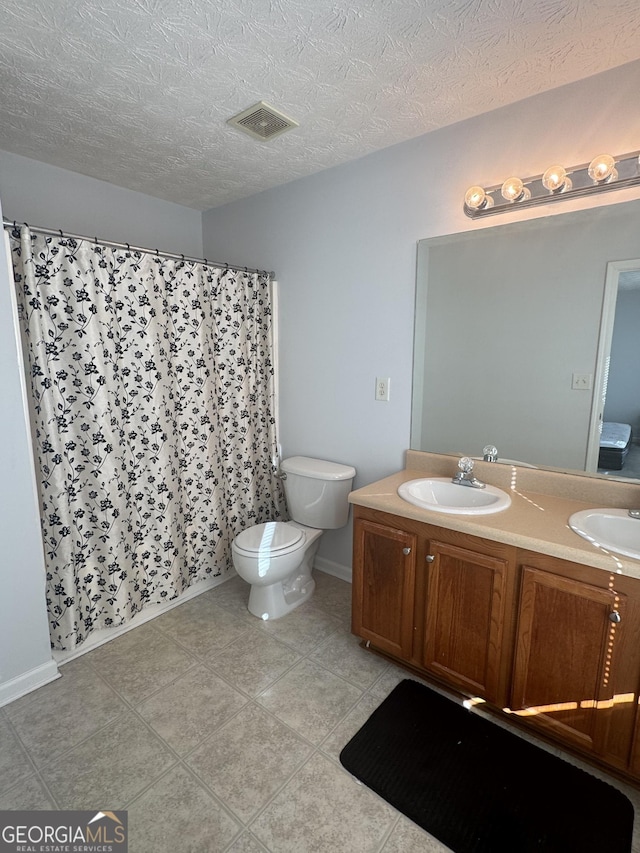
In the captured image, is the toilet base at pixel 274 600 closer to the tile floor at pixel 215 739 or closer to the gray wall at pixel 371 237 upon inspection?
the tile floor at pixel 215 739

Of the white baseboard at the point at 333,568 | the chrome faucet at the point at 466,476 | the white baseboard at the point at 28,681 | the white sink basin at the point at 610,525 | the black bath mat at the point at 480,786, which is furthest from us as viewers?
the white baseboard at the point at 333,568

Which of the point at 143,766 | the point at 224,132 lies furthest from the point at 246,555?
the point at 224,132

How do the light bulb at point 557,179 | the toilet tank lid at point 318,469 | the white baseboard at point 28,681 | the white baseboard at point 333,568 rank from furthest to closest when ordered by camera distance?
the white baseboard at point 333,568
the toilet tank lid at point 318,469
the white baseboard at point 28,681
the light bulb at point 557,179

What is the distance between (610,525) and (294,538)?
56.2 inches

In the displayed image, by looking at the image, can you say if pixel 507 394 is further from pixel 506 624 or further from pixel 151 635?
pixel 151 635

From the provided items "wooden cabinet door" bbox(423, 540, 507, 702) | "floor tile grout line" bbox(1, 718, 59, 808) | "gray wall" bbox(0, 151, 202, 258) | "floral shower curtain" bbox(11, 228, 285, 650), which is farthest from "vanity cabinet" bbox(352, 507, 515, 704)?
"gray wall" bbox(0, 151, 202, 258)

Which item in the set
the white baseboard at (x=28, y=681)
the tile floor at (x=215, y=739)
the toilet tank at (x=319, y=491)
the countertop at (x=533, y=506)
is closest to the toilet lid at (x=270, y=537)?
the toilet tank at (x=319, y=491)

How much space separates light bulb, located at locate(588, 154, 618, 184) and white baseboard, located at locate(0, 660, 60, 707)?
2.90 m

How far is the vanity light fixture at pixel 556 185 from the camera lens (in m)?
1.47

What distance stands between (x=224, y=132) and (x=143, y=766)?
2540mm

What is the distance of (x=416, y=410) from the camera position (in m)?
2.17

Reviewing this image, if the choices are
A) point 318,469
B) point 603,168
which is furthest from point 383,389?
point 603,168

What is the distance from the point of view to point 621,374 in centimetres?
157

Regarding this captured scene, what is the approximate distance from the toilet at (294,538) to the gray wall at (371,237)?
0.18 m
